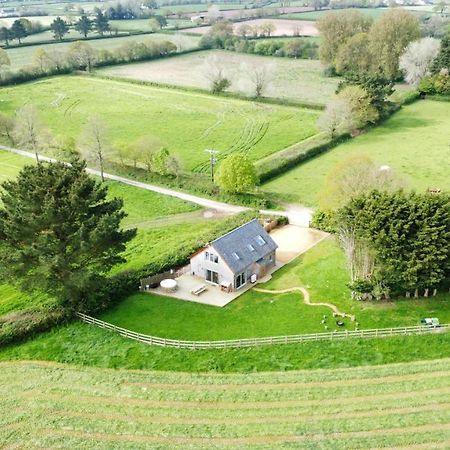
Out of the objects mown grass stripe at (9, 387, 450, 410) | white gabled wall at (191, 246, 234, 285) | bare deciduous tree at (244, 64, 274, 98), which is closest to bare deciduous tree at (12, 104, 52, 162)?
white gabled wall at (191, 246, 234, 285)

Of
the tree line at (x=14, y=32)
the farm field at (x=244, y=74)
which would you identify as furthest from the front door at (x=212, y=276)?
the tree line at (x=14, y=32)

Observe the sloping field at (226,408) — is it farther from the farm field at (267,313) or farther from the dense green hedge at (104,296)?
the farm field at (267,313)

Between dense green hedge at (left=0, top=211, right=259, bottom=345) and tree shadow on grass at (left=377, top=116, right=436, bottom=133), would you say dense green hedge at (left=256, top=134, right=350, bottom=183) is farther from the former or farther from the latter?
dense green hedge at (left=0, top=211, right=259, bottom=345)

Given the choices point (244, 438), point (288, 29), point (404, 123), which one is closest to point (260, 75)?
point (404, 123)

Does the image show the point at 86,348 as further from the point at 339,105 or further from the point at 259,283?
the point at 339,105

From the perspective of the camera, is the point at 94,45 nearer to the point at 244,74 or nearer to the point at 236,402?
the point at 244,74
